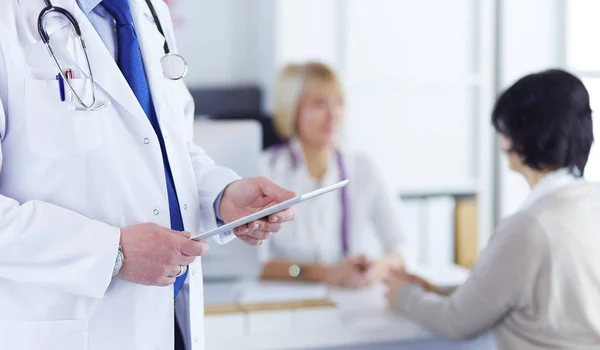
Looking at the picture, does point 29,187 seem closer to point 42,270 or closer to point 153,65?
point 42,270

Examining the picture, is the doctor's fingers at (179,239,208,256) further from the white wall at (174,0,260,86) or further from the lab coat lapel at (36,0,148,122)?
the white wall at (174,0,260,86)

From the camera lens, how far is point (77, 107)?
1314 mm

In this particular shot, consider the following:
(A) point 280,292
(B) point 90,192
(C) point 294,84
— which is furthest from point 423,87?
(B) point 90,192

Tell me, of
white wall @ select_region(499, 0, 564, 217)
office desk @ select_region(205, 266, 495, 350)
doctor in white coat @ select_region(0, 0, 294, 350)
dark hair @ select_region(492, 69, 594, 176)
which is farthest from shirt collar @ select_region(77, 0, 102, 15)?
white wall @ select_region(499, 0, 564, 217)

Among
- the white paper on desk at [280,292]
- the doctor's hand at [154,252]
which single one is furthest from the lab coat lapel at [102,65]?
the white paper on desk at [280,292]

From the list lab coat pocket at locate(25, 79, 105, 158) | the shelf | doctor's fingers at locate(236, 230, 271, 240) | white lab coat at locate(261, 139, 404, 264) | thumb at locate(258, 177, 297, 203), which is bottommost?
the shelf

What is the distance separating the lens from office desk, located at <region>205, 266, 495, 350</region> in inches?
73.5

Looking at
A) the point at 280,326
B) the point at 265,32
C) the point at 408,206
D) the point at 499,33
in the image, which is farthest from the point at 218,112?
the point at 280,326

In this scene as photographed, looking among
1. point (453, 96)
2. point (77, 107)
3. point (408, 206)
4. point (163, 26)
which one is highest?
point (163, 26)

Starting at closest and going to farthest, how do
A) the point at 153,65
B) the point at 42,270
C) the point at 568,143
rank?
1. the point at 42,270
2. the point at 153,65
3. the point at 568,143

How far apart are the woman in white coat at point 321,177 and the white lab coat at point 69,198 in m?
1.55

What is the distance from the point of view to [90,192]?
1.32 meters

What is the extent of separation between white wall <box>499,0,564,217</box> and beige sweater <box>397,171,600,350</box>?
65.3 inches

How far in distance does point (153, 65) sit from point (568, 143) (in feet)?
3.39
